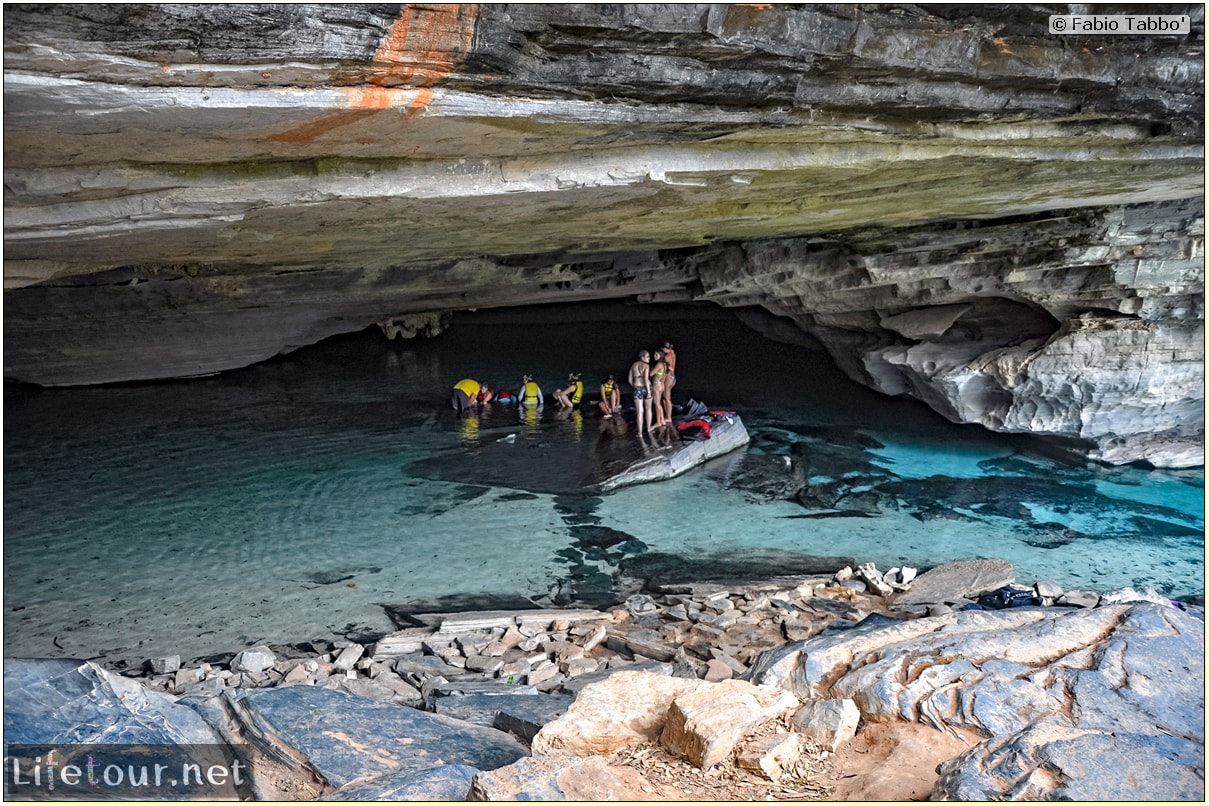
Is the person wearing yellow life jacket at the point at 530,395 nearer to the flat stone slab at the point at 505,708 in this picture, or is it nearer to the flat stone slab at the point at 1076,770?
the flat stone slab at the point at 505,708

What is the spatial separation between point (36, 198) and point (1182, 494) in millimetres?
11455

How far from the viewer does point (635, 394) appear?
1109cm

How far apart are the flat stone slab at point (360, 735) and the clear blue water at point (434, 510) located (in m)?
1.94

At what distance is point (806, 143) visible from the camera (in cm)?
557

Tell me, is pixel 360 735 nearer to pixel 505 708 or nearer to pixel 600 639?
pixel 505 708

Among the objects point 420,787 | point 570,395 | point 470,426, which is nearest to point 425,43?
point 420,787

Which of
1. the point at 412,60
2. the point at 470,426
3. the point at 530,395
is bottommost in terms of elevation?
the point at 470,426

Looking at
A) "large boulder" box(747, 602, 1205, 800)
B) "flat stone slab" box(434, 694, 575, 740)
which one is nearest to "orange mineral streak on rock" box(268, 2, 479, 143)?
"flat stone slab" box(434, 694, 575, 740)

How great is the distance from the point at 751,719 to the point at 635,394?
783 centimetres

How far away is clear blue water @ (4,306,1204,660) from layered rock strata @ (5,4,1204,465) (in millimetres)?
1528

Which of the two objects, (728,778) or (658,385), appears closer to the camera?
(728,778)

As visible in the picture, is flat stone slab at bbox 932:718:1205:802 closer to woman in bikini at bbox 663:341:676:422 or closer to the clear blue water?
the clear blue water

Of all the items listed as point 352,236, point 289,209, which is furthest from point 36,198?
point 352,236

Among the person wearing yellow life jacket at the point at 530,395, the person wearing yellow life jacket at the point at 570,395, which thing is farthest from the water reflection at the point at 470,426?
the person wearing yellow life jacket at the point at 570,395
